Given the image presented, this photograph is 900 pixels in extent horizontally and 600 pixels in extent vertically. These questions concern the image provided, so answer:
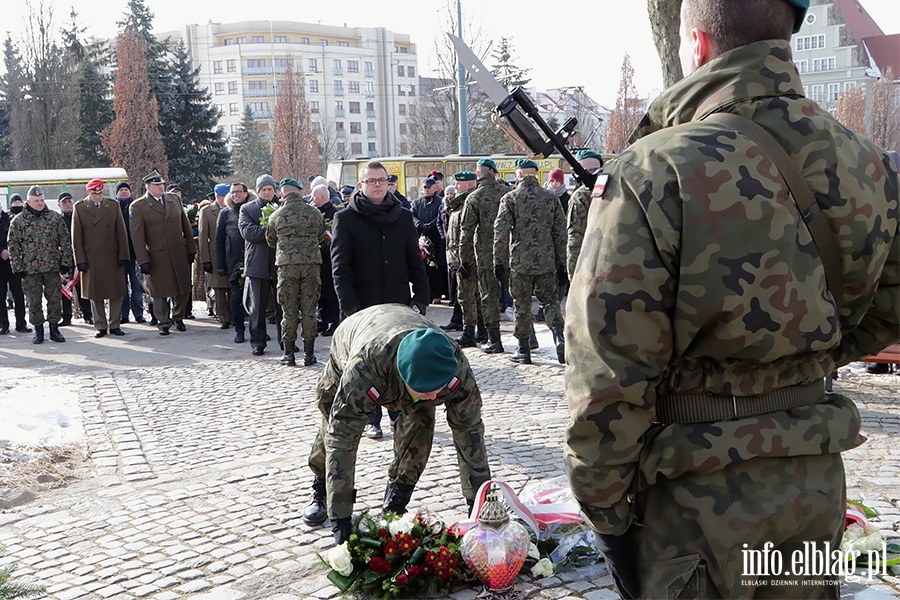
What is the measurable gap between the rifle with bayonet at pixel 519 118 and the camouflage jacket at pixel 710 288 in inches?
138

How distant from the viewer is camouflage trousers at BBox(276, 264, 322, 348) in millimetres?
10008

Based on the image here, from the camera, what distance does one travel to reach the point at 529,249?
9.73 metres

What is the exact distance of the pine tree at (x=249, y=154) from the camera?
6228 cm

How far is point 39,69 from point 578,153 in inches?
1262

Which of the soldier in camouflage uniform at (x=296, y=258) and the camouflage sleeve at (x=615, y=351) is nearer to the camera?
the camouflage sleeve at (x=615, y=351)

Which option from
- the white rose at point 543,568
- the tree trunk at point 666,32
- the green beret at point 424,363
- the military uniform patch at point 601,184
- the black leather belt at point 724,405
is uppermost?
the tree trunk at point 666,32

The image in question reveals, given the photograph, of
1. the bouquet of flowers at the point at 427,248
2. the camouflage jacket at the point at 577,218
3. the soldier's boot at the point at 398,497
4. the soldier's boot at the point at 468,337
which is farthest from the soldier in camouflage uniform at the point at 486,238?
the soldier's boot at the point at 398,497

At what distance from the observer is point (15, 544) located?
509cm

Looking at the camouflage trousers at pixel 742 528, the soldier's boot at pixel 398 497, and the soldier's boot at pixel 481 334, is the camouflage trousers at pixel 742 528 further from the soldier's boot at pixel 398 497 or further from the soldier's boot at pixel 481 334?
the soldier's boot at pixel 481 334

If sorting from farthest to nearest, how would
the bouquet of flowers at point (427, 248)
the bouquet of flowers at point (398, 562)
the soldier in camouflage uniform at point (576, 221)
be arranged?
1. the bouquet of flowers at point (427, 248)
2. the soldier in camouflage uniform at point (576, 221)
3. the bouquet of flowers at point (398, 562)

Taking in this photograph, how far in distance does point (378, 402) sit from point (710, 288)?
2.50 metres

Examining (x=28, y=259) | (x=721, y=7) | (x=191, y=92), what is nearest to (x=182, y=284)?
(x=28, y=259)

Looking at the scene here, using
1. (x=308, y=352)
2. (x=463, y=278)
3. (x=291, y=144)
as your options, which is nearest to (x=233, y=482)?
(x=308, y=352)

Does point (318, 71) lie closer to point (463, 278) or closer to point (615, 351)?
point (463, 278)
